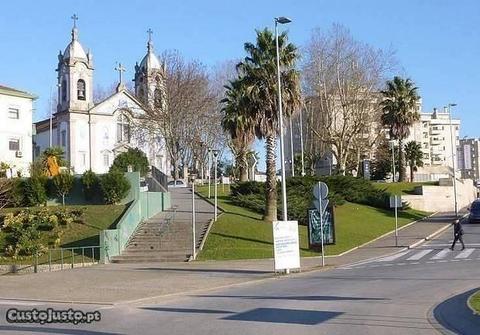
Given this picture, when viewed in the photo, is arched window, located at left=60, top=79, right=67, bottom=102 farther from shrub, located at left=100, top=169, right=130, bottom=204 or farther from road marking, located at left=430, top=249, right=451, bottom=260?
road marking, located at left=430, top=249, right=451, bottom=260

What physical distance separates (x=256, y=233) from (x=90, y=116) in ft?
181

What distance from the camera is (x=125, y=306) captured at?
618 inches

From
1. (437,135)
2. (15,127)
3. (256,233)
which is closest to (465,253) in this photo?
(256,233)

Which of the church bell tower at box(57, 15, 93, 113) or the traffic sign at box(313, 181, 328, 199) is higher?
the church bell tower at box(57, 15, 93, 113)

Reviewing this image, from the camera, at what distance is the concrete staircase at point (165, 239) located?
3306cm

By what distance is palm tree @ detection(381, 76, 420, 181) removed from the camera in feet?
238

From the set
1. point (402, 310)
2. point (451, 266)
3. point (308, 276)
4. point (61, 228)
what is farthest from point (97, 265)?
point (402, 310)

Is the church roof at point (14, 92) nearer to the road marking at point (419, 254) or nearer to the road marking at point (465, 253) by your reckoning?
the road marking at point (419, 254)

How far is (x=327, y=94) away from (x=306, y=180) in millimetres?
19322

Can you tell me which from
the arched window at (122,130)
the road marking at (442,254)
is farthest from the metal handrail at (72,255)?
the arched window at (122,130)

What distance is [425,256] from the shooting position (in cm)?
3048

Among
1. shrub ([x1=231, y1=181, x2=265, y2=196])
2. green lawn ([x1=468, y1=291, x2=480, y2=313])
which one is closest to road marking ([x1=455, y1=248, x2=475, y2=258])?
green lawn ([x1=468, y1=291, x2=480, y2=313])

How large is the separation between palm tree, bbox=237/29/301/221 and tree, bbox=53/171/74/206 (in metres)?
13.4

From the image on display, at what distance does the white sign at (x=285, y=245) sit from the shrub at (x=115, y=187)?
1913 cm
